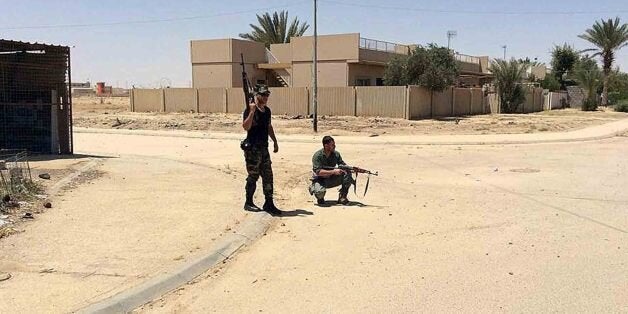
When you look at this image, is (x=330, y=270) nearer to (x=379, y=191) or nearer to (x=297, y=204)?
(x=297, y=204)

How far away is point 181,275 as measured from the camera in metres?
5.39

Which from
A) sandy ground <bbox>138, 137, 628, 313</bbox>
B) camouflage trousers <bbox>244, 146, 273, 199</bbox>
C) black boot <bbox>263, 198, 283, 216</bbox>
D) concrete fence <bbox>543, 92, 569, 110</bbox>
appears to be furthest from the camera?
concrete fence <bbox>543, 92, 569, 110</bbox>

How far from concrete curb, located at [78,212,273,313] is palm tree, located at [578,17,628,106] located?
57.1 meters

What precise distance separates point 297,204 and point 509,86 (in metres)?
42.0

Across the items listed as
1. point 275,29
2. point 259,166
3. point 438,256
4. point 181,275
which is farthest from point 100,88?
point 438,256

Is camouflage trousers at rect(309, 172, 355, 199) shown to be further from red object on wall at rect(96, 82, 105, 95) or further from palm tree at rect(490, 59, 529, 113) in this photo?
red object on wall at rect(96, 82, 105, 95)

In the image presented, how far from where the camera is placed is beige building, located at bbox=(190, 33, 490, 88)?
143 feet

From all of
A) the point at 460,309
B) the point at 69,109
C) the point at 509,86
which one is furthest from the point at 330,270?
the point at 509,86

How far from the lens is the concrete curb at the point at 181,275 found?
180 inches

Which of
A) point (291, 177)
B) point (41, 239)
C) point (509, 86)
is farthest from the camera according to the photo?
point (509, 86)

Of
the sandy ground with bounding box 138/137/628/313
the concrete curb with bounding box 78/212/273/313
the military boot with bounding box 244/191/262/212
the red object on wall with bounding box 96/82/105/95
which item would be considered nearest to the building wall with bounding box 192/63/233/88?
the sandy ground with bounding box 138/137/628/313

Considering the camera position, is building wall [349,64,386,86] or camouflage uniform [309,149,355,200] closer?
camouflage uniform [309,149,355,200]

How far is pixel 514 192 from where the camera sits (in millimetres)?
10438

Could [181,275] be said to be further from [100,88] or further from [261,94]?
[100,88]
